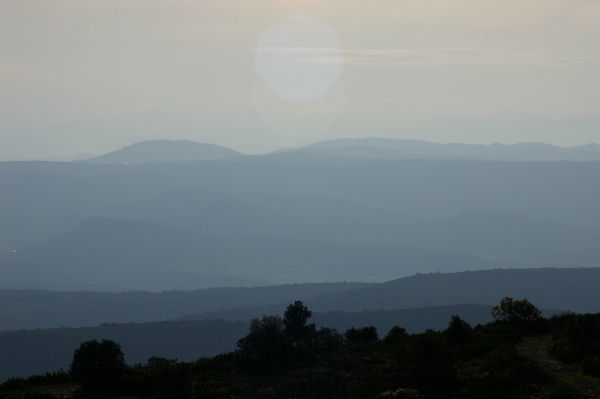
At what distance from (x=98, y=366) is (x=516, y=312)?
77.1ft

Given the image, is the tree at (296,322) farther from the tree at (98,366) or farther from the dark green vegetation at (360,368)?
→ the tree at (98,366)

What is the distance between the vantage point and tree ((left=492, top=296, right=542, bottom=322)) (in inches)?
1606

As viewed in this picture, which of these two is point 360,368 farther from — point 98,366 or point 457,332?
point 98,366

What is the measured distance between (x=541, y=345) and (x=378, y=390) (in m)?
11.1

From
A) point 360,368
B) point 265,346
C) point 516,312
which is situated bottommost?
point 360,368

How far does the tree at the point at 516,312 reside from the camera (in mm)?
40781

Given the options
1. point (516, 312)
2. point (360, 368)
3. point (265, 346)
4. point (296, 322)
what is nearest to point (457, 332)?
point (516, 312)

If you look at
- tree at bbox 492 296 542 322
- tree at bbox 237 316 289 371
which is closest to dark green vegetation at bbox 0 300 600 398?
tree at bbox 237 316 289 371

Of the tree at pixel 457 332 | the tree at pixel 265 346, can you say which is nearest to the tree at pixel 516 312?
the tree at pixel 457 332

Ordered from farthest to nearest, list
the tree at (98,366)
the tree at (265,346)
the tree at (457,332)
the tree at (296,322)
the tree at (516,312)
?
the tree at (516,312) < the tree at (296,322) < the tree at (457,332) < the tree at (265,346) < the tree at (98,366)

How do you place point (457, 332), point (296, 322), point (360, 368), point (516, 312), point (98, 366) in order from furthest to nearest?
point (516, 312) → point (296, 322) → point (457, 332) → point (98, 366) → point (360, 368)

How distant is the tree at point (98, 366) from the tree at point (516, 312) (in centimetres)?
2156

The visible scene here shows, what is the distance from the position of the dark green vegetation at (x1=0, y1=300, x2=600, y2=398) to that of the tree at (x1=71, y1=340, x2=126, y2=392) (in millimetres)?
48

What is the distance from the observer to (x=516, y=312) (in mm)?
41125
